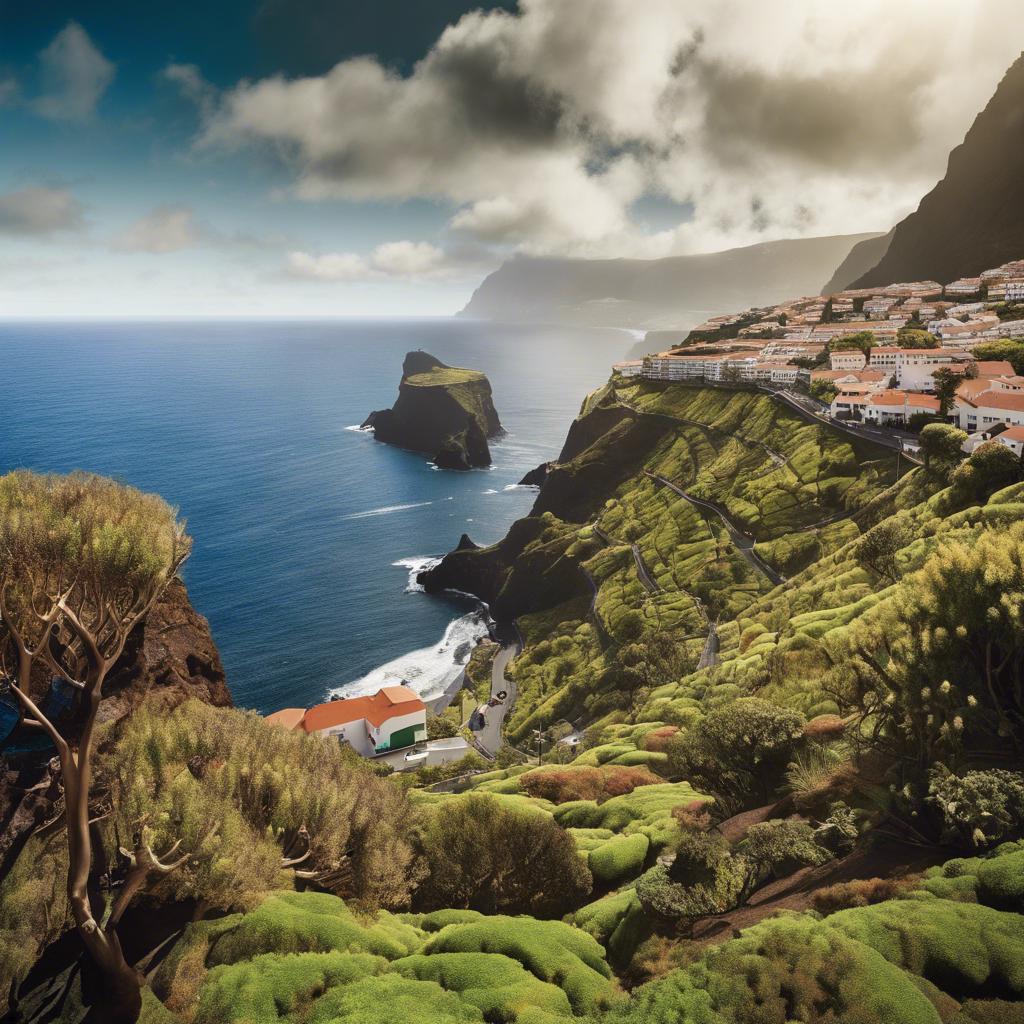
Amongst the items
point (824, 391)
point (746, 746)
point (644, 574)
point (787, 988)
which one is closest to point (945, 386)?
point (824, 391)

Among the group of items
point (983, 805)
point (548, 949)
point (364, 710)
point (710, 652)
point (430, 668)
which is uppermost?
point (983, 805)

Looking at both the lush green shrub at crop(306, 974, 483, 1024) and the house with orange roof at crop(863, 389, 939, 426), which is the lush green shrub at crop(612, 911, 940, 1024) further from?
the house with orange roof at crop(863, 389, 939, 426)

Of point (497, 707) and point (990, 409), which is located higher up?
point (990, 409)

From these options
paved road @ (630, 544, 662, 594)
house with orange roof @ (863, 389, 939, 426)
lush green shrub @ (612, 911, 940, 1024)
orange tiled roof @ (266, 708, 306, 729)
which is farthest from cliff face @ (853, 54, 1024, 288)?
lush green shrub @ (612, 911, 940, 1024)

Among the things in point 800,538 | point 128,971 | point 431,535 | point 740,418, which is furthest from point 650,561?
point 128,971

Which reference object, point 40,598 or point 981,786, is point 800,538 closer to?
point 981,786

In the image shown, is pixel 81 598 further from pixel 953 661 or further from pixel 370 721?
pixel 370 721

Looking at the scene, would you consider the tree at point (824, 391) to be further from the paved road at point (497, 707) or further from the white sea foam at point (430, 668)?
the white sea foam at point (430, 668)
